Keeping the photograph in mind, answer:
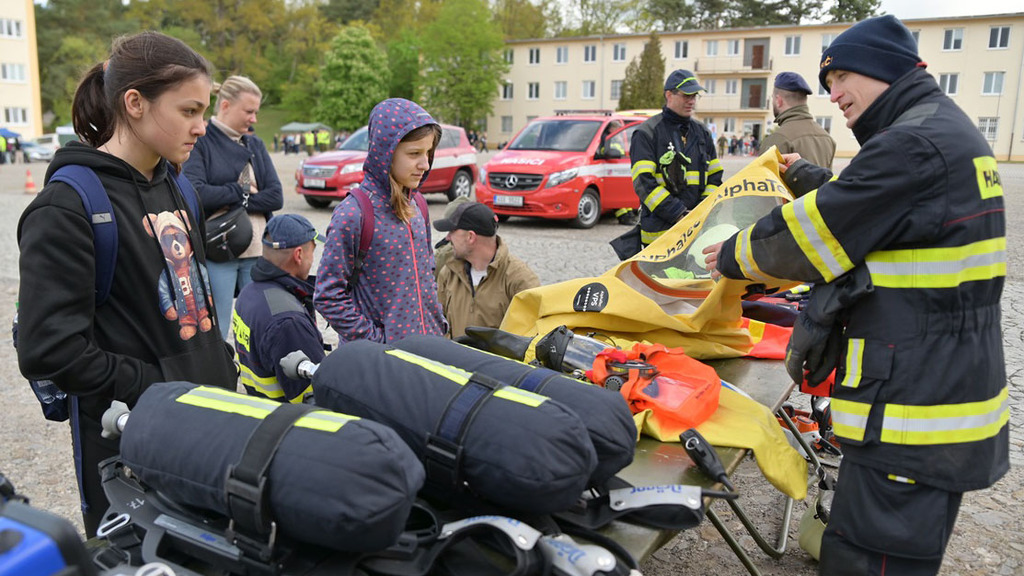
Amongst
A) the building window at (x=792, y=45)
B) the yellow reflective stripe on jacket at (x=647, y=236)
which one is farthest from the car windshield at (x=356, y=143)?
the building window at (x=792, y=45)

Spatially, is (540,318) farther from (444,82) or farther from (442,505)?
(444,82)

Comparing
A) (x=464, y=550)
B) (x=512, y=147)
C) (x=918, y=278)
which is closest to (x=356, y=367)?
(x=464, y=550)

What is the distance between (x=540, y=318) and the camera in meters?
3.38

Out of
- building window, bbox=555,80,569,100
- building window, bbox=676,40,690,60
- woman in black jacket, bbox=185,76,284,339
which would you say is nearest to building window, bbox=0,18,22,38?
building window, bbox=555,80,569,100

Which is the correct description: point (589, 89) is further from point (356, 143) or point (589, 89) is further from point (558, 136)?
point (558, 136)

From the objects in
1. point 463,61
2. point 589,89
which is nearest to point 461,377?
point 463,61

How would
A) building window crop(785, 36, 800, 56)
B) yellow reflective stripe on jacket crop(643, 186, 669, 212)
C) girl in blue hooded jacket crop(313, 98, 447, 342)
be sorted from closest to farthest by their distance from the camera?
1. girl in blue hooded jacket crop(313, 98, 447, 342)
2. yellow reflective stripe on jacket crop(643, 186, 669, 212)
3. building window crop(785, 36, 800, 56)

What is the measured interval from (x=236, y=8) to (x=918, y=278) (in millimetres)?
85332

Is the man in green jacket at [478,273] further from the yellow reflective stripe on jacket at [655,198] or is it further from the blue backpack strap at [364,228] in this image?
the yellow reflective stripe on jacket at [655,198]

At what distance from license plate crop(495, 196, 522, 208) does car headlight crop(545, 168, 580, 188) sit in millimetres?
586

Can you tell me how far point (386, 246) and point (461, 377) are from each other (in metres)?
1.35

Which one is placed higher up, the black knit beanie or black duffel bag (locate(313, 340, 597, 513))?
the black knit beanie

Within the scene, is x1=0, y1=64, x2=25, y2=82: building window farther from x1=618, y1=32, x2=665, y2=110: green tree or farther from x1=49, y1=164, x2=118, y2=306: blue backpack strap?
x1=49, y1=164, x2=118, y2=306: blue backpack strap

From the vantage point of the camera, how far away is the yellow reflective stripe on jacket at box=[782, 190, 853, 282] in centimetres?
217
